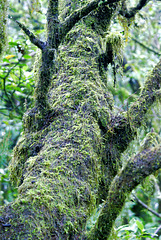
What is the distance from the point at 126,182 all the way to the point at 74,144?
49cm

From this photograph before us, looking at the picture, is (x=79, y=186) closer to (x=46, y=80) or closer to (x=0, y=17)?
(x=46, y=80)

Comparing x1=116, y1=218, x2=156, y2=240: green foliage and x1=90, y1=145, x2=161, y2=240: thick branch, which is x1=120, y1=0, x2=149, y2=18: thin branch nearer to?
x1=90, y1=145, x2=161, y2=240: thick branch

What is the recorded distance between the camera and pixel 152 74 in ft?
6.52

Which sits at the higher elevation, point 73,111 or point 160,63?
point 160,63

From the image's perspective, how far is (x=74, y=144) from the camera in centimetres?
167

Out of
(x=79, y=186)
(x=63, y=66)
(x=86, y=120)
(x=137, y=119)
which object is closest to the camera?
(x=79, y=186)

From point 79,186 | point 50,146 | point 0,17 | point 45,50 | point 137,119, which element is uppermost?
point 0,17

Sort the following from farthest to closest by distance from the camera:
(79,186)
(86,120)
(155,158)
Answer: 1. (86,120)
2. (79,186)
3. (155,158)

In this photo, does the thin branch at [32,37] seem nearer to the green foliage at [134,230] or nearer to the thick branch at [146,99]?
the thick branch at [146,99]

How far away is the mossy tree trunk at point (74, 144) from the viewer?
131 cm

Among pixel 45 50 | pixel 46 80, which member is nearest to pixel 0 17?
pixel 45 50

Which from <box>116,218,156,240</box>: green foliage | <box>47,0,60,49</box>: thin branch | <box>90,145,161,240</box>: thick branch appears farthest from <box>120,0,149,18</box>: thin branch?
<box>116,218,156,240</box>: green foliage

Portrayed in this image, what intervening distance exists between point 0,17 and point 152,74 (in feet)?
3.97

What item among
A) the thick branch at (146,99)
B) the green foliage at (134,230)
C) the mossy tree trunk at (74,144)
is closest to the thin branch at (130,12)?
the mossy tree trunk at (74,144)
